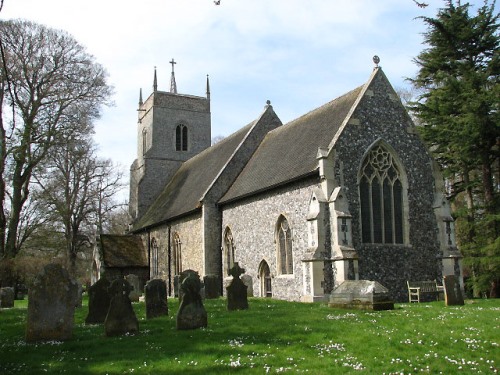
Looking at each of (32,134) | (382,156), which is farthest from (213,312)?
(32,134)

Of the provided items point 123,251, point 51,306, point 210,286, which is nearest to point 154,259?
point 123,251

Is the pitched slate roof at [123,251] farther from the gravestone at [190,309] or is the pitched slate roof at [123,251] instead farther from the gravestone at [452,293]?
the gravestone at [452,293]

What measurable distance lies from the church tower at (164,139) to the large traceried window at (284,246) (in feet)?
54.3

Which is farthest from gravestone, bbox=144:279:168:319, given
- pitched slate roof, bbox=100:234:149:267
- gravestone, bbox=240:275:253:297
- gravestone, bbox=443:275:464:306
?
pitched slate roof, bbox=100:234:149:267

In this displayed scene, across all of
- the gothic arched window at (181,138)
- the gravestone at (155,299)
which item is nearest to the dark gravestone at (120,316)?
the gravestone at (155,299)

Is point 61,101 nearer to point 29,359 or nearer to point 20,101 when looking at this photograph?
point 20,101

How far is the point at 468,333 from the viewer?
885 cm

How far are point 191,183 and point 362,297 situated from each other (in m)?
16.7

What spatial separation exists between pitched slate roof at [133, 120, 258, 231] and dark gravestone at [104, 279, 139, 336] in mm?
12609

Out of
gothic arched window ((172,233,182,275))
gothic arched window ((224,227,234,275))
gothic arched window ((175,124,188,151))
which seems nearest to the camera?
gothic arched window ((224,227,234,275))

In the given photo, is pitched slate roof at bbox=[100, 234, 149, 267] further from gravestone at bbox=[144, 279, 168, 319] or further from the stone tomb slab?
the stone tomb slab

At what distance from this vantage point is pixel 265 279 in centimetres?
1948

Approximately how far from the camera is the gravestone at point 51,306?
9.68 metres

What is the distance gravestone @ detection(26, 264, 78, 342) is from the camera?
9.68m
